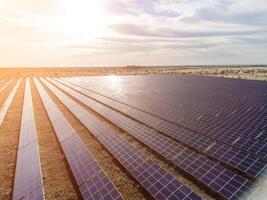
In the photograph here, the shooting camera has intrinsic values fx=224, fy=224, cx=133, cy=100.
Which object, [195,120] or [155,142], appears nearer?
[155,142]

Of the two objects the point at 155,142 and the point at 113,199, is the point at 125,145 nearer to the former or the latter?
the point at 155,142

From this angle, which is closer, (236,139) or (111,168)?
(111,168)

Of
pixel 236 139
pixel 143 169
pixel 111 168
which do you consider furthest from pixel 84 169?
pixel 236 139

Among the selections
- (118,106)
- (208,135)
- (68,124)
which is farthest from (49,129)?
(208,135)

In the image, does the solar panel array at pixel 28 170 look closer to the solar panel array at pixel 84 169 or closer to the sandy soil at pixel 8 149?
the sandy soil at pixel 8 149

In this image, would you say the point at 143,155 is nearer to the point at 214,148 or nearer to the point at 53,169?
the point at 214,148

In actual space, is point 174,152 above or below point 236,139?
below

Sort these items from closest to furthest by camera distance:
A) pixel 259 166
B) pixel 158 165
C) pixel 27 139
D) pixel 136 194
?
1. pixel 136 194
2. pixel 259 166
3. pixel 158 165
4. pixel 27 139
